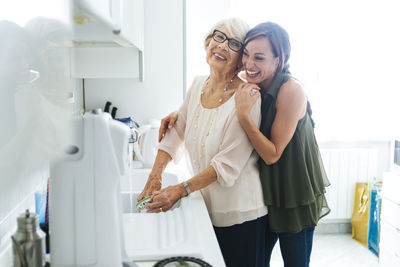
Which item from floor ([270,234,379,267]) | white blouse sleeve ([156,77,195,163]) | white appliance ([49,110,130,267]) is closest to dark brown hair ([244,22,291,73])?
white blouse sleeve ([156,77,195,163])

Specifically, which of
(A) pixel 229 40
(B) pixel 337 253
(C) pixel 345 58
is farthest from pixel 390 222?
(A) pixel 229 40

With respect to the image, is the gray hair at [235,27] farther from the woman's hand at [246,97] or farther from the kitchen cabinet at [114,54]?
the kitchen cabinet at [114,54]

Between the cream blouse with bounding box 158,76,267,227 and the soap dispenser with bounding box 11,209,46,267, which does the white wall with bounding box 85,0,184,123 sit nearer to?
the cream blouse with bounding box 158,76,267,227

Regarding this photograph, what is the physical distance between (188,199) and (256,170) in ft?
0.88

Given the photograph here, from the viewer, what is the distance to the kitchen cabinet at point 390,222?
93.6 inches

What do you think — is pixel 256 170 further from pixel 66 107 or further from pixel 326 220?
pixel 326 220

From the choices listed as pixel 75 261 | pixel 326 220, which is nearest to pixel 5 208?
pixel 75 261

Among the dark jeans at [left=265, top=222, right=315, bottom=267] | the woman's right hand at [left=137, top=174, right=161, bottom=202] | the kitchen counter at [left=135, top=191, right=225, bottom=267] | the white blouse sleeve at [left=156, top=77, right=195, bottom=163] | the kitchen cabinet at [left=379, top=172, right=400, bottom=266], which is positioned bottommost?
the kitchen cabinet at [left=379, top=172, right=400, bottom=266]

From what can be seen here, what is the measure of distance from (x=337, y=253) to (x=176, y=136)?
76.2 inches

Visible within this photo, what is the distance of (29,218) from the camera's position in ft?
2.14

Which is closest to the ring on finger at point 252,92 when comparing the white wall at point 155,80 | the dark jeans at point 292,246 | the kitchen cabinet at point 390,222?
the dark jeans at point 292,246

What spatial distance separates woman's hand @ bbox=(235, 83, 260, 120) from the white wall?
1028mm

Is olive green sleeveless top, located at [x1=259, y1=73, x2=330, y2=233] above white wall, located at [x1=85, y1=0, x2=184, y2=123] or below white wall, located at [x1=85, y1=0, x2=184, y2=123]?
below

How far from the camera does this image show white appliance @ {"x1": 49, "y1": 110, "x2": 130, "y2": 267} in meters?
0.73
